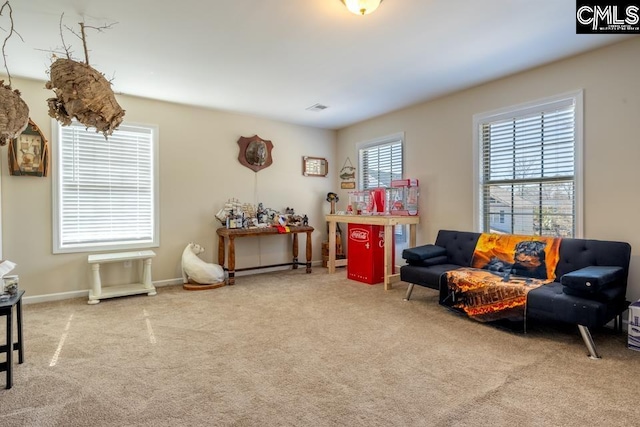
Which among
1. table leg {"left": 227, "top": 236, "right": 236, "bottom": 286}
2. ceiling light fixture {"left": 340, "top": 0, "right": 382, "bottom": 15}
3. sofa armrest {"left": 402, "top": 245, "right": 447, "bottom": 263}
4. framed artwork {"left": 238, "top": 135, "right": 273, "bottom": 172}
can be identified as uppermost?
ceiling light fixture {"left": 340, "top": 0, "right": 382, "bottom": 15}

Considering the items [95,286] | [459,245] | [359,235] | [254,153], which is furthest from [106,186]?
[459,245]

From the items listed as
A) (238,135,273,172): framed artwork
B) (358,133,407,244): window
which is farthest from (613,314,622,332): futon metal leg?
(238,135,273,172): framed artwork

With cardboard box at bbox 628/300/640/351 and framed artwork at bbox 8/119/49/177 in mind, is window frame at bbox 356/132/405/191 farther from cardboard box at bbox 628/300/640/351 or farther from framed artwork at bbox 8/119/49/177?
Answer: framed artwork at bbox 8/119/49/177

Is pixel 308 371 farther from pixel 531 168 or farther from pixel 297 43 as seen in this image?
pixel 531 168

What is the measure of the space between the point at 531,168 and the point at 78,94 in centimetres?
410

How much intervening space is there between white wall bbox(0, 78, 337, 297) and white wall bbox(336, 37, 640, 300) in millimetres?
2165

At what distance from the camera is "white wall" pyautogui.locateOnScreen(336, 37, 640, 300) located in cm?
288

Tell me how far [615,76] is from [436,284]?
2.42 meters

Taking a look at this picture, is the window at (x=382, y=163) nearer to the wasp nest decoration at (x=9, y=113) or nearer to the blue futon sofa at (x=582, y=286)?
the blue futon sofa at (x=582, y=286)

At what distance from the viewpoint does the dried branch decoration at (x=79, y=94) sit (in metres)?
2.22

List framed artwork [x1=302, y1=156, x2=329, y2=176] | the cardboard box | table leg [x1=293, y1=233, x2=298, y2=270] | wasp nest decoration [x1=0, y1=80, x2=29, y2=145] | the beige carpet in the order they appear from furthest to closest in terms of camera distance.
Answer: framed artwork [x1=302, y1=156, x2=329, y2=176] → table leg [x1=293, y1=233, x2=298, y2=270] → the cardboard box → wasp nest decoration [x1=0, y1=80, x2=29, y2=145] → the beige carpet

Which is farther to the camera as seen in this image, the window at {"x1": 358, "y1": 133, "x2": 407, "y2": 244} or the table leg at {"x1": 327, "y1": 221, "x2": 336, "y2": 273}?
the table leg at {"x1": 327, "y1": 221, "x2": 336, "y2": 273}

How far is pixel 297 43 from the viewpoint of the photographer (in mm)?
2943

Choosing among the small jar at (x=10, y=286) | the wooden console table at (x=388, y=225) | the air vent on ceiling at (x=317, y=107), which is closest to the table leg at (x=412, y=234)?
the wooden console table at (x=388, y=225)
